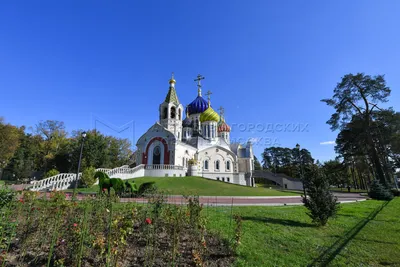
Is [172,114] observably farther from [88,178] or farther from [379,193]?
[379,193]

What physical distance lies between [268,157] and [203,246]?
10216 cm

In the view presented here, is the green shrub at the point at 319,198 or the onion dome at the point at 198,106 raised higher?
the onion dome at the point at 198,106

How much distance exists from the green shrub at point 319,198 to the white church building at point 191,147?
75.3ft

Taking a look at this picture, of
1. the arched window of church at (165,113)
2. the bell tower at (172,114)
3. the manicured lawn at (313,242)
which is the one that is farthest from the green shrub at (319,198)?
the arched window of church at (165,113)

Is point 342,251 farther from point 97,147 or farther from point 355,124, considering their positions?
point 97,147

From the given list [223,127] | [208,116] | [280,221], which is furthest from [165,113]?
[280,221]

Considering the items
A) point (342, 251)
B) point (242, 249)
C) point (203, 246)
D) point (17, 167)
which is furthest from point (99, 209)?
point (17, 167)

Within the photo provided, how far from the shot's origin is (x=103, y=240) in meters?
4.15

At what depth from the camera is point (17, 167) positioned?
37125 mm

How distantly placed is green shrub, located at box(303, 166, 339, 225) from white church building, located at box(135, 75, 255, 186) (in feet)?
75.3

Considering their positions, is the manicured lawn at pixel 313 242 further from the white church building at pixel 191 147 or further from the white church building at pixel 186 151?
the white church building at pixel 191 147

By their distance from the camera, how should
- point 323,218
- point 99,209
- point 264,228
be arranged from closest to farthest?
point 99,209 < point 264,228 < point 323,218

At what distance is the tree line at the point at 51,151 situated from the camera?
110 feet

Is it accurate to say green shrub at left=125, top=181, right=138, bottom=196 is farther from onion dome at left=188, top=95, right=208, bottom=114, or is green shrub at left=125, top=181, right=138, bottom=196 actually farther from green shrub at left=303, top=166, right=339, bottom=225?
onion dome at left=188, top=95, right=208, bottom=114
